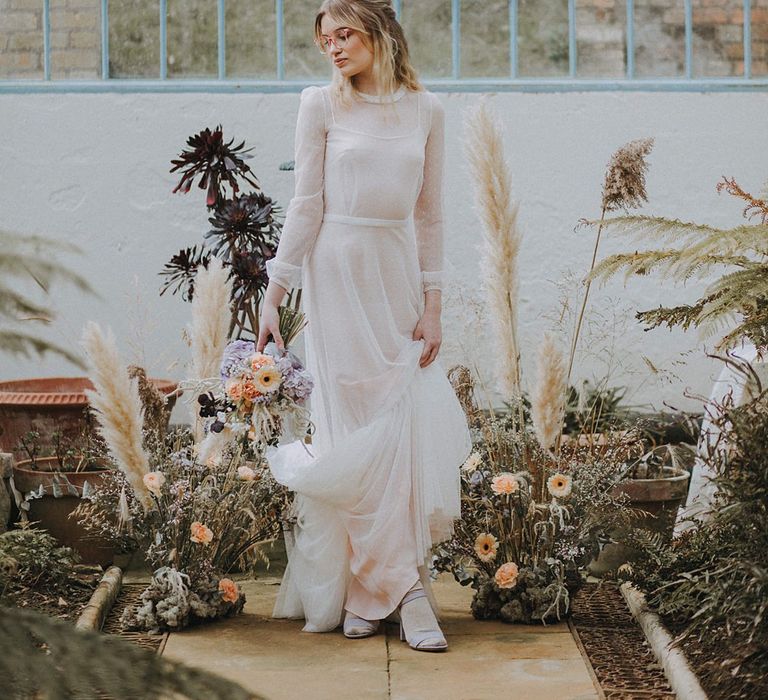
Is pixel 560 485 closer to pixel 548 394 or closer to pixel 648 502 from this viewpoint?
pixel 548 394

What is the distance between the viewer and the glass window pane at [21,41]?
6.25 metres

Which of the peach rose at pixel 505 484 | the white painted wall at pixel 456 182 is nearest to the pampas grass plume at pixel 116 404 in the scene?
the peach rose at pixel 505 484

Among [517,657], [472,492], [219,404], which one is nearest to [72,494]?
[219,404]

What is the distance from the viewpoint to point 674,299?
626 centimetres

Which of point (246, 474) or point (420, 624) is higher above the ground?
point (246, 474)

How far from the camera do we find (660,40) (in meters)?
6.29

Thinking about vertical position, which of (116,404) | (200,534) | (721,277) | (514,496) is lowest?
(200,534)

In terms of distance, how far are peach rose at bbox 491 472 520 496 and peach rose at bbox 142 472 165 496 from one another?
3.52 ft

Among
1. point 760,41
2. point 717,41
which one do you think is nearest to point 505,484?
point 717,41

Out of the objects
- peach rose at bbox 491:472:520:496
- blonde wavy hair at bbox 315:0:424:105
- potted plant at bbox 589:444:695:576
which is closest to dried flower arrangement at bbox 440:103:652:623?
peach rose at bbox 491:472:520:496

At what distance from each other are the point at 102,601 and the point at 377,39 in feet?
6.70

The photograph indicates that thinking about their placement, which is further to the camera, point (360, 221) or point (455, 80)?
point (455, 80)

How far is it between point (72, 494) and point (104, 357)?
120 cm

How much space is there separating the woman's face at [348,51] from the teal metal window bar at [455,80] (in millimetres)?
2488
